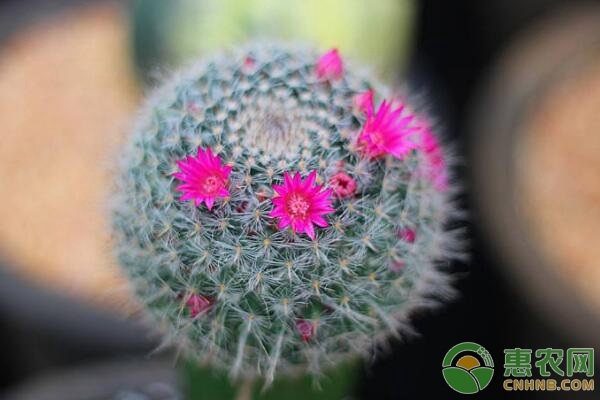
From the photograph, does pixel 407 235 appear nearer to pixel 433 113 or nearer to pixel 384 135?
pixel 384 135

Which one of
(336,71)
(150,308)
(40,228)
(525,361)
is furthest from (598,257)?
(40,228)

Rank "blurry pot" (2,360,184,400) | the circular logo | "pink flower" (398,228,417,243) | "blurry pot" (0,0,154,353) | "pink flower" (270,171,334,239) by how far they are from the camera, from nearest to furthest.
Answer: "pink flower" (270,171,334,239), "pink flower" (398,228,417,243), the circular logo, "blurry pot" (2,360,184,400), "blurry pot" (0,0,154,353)

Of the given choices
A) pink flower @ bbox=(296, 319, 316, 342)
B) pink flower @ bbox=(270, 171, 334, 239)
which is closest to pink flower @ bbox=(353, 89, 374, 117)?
pink flower @ bbox=(270, 171, 334, 239)

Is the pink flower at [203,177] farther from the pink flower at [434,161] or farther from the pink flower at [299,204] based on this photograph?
the pink flower at [434,161]

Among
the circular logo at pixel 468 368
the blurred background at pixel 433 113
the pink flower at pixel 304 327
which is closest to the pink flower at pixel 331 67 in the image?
the pink flower at pixel 304 327

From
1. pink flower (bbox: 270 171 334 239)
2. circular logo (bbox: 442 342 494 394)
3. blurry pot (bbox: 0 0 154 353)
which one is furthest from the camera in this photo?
blurry pot (bbox: 0 0 154 353)
